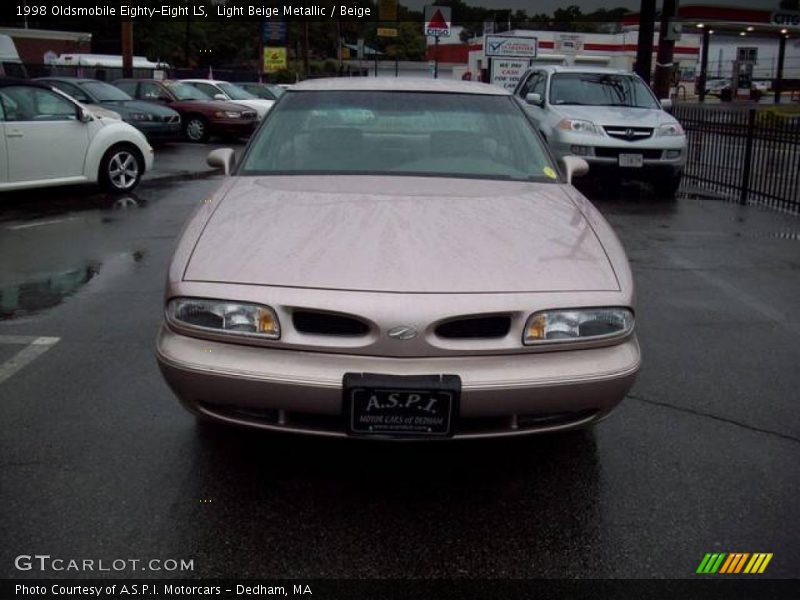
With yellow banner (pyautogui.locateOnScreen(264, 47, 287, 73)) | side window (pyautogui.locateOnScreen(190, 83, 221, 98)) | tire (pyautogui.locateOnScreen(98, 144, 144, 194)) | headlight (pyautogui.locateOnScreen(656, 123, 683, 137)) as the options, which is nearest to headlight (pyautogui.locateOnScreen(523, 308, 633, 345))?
headlight (pyautogui.locateOnScreen(656, 123, 683, 137))

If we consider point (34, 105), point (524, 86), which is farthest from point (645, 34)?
point (34, 105)

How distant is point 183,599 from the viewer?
2.70 meters

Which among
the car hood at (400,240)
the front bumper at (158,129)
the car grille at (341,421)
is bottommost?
the car grille at (341,421)

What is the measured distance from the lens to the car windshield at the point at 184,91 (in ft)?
68.5

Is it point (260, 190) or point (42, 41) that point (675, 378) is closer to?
point (260, 190)

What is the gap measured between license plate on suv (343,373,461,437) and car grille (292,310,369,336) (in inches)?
7.1

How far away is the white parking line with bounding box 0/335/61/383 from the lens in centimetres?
471

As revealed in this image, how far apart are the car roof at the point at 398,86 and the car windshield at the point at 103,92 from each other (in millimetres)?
13848

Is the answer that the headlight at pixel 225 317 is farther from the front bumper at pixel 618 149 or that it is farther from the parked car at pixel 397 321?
the front bumper at pixel 618 149

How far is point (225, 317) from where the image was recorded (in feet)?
10.3

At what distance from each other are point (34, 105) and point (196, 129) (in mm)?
10071

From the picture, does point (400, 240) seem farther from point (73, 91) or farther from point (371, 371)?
point (73, 91)

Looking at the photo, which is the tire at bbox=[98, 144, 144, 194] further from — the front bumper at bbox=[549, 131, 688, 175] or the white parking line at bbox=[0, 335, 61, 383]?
the white parking line at bbox=[0, 335, 61, 383]

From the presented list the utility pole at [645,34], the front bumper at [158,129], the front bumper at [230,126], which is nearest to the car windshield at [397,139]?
the front bumper at [158,129]
